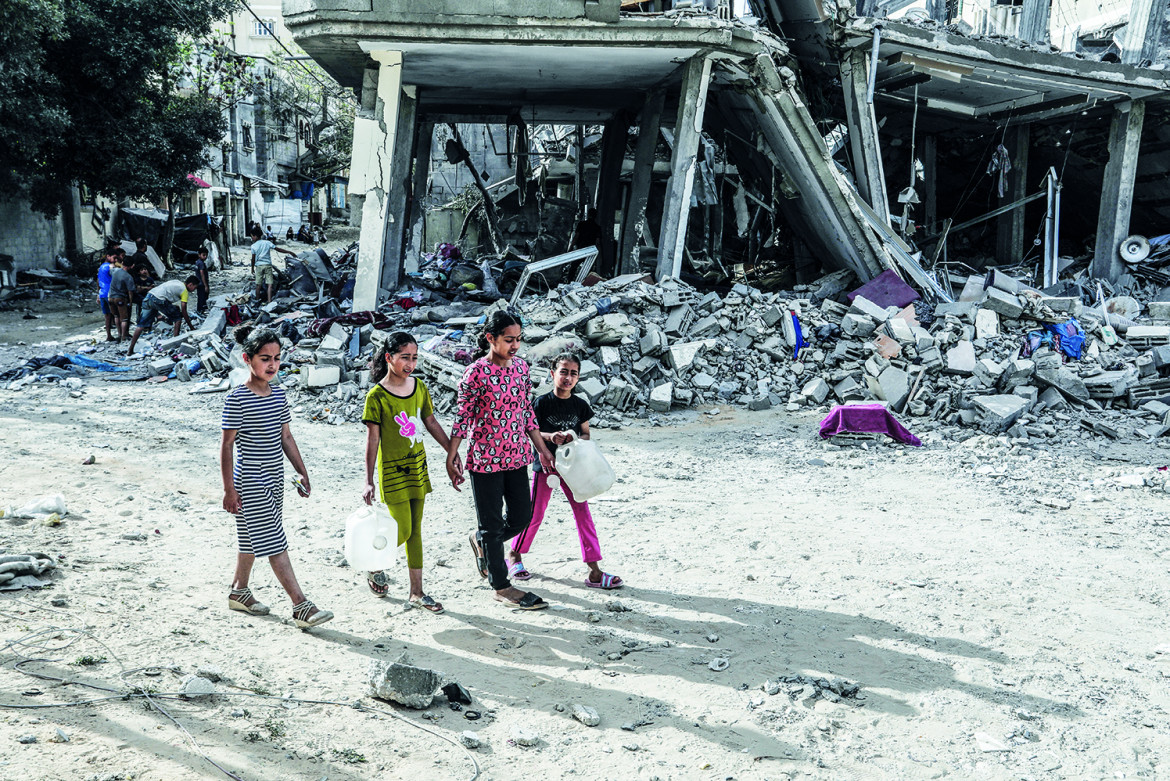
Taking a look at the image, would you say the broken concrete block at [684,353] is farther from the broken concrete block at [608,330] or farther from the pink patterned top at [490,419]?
the pink patterned top at [490,419]

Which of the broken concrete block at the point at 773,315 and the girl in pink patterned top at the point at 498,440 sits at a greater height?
the broken concrete block at the point at 773,315

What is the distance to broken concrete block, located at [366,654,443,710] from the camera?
313 centimetres

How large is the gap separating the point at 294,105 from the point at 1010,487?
39398 mm

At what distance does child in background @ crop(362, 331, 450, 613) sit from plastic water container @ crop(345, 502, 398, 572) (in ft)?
0.24

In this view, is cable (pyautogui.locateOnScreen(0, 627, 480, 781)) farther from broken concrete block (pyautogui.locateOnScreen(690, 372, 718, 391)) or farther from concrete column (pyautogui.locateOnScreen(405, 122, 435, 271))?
concrete column (pyautogui.locateOnScreen(405, 122, 435, 271))

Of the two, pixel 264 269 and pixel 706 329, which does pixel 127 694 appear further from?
pixel 264 269

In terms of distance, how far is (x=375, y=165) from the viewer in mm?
11211

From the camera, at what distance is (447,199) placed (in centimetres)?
2814

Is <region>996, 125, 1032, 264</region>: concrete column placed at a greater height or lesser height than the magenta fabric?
greater

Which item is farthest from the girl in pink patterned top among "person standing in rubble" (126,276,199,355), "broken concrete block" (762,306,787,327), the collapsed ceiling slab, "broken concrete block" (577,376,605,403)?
"person standing in rubble" (126,276,199,355)

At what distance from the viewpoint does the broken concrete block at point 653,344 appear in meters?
9.58

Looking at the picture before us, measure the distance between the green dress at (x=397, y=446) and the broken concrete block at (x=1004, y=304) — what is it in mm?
8823

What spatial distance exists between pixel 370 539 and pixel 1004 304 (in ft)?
30.2

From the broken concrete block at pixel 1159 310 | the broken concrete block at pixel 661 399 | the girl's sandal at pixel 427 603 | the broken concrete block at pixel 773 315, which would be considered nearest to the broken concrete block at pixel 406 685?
the girl's sandal at pixel 427 603
